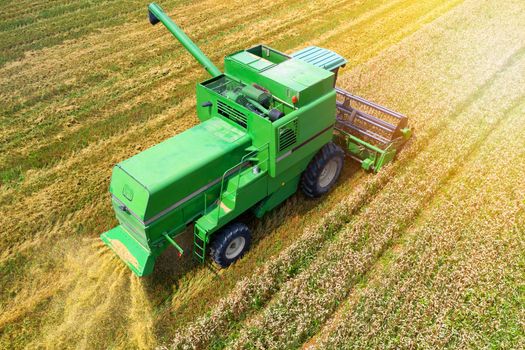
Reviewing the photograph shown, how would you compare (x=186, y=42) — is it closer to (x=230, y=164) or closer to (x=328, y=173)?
(x=230, y=164)

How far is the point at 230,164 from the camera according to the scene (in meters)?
7.00

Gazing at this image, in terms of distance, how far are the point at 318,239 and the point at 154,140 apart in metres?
4.88

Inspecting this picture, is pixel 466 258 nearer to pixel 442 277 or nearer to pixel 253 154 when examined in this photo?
pixel 442 277

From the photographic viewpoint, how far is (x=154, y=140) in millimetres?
10180

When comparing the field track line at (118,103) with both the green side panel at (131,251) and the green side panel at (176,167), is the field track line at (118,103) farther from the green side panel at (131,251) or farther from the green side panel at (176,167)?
the green side panel at (176,167)

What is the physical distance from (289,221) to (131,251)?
292 cm

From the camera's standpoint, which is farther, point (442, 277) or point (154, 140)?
point (154, 140)

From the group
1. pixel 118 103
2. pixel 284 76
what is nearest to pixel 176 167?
pixel 284 76

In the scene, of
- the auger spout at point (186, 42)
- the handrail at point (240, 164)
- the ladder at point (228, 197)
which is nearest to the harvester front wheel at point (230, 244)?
the ladder at point (228, 197)

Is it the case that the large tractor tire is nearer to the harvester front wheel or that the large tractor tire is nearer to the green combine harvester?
the green combine harvester

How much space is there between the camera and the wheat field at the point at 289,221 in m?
6.25

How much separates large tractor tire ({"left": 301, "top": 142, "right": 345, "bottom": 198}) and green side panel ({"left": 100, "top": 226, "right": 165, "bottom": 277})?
3.12 m

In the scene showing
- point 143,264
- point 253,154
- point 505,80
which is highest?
point 253,154

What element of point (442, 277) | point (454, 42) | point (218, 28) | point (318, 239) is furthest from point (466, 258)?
point (218, 28)
